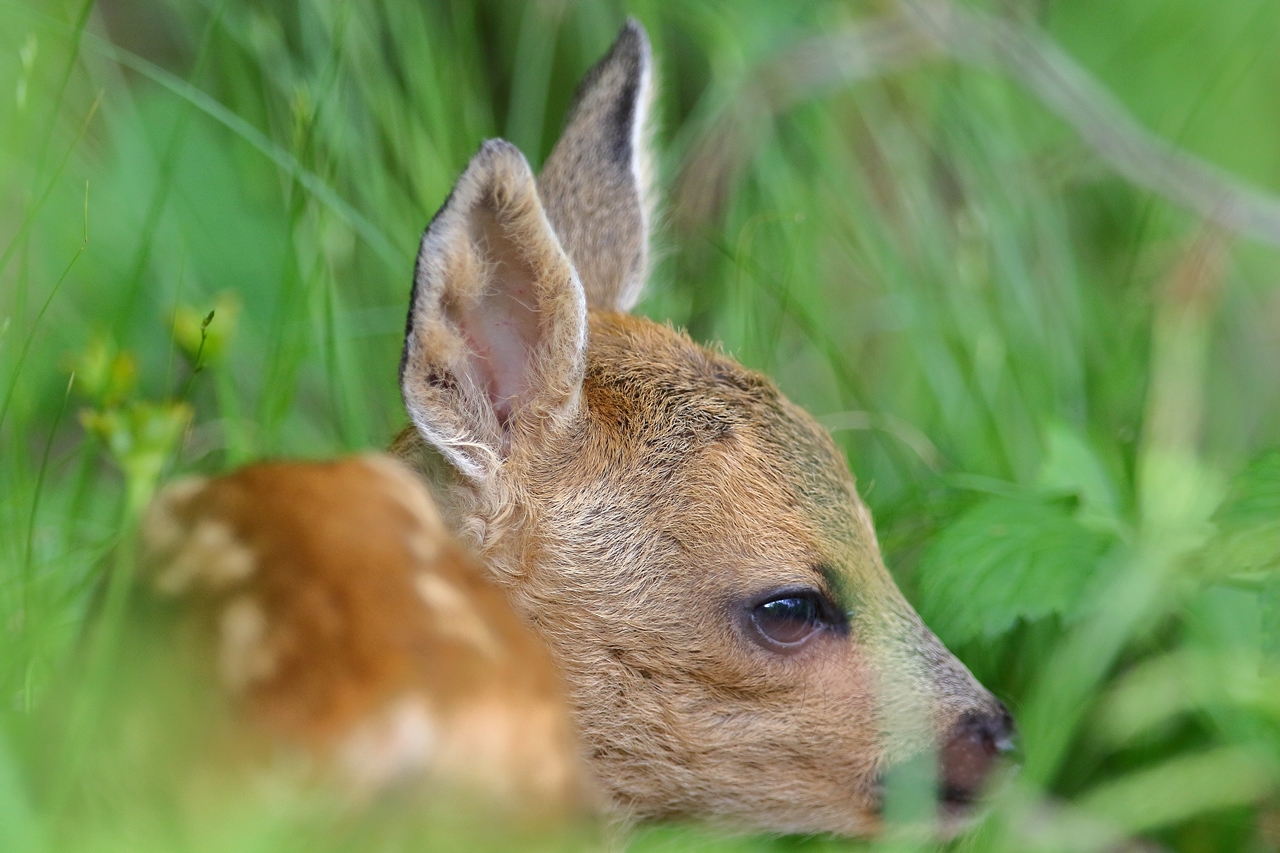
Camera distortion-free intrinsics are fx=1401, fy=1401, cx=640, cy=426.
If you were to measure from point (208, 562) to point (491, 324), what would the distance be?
117 centimetres

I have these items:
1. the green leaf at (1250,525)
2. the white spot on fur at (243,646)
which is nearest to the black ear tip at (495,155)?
the white spot on fur at (243,646)

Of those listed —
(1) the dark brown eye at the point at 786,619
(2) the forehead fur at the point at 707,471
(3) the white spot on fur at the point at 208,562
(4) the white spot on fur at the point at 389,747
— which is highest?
(2) the forehead fur at the point at 707,471

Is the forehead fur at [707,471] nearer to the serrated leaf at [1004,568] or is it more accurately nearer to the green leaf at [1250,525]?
the serrated leaf at [1004,568]

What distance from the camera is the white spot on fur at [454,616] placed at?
1.80m

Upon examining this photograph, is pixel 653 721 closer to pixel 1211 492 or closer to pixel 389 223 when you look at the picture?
pixel 1211 492

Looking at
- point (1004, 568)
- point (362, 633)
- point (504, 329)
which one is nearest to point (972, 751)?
point (1004, 568)

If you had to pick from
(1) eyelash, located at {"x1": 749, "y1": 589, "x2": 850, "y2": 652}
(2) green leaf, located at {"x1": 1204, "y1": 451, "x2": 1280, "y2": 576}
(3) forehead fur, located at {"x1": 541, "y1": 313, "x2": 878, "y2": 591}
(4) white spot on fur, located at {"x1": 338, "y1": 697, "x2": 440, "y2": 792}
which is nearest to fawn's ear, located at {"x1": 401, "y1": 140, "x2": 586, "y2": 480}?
(3) forehead fur, located at {"x1": 541, "y1": 313, "x2": 878, "y2": 591}

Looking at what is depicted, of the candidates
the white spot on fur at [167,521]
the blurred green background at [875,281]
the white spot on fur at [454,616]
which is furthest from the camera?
the blurred green background at [875,281]

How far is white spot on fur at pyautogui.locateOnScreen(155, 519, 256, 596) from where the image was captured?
6.00 feet

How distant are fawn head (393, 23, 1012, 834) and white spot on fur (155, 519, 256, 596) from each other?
0.84 metres

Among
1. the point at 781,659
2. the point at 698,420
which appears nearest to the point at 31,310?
the point at 698,420

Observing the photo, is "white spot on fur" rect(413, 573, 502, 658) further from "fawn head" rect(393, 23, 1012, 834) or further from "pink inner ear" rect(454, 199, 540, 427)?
"pink inner ear" rect(454, 199, 540, 427)

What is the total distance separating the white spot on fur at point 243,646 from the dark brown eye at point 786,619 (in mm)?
1245

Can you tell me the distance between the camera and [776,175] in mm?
4715
